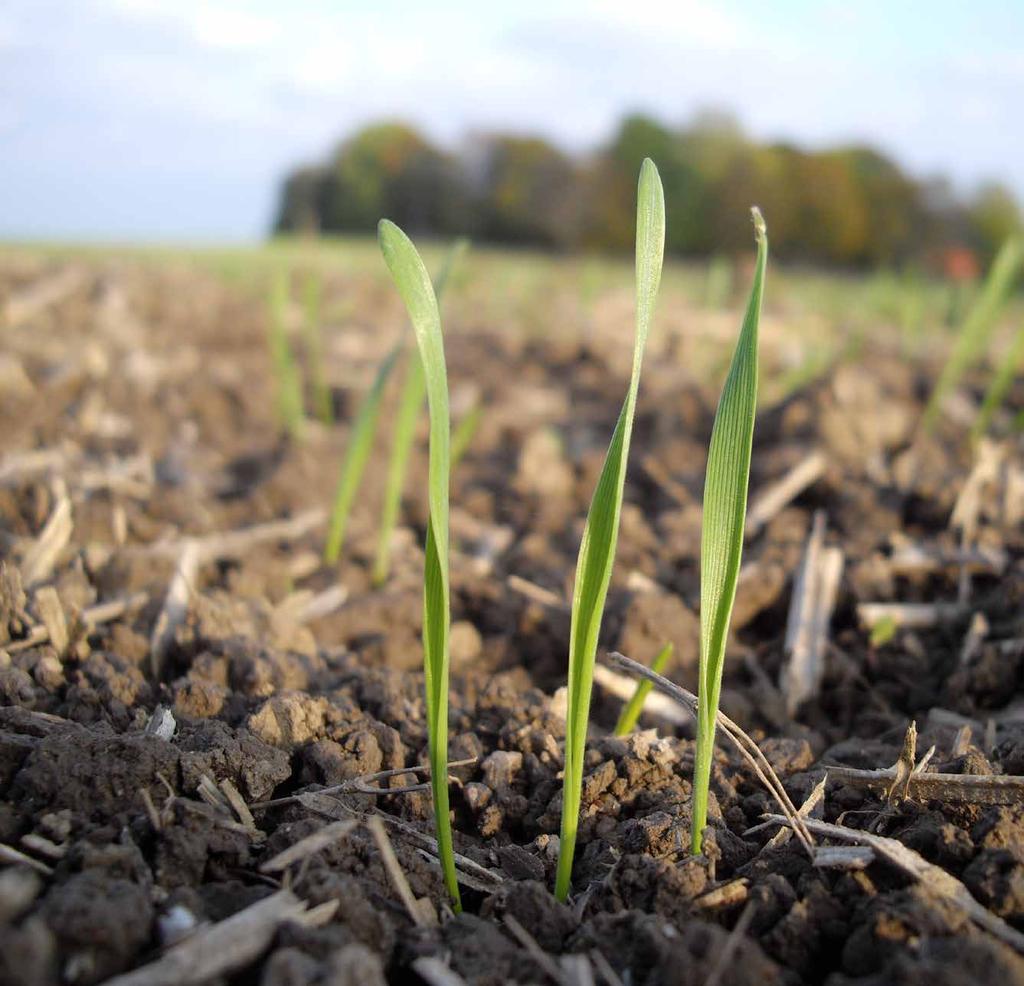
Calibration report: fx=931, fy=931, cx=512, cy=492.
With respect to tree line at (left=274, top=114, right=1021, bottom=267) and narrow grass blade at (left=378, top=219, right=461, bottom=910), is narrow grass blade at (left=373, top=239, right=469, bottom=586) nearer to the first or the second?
narrow grass blade at (left=378, top=219, right=461, bottom=910)

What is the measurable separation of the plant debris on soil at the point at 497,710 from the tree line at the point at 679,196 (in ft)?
70.4

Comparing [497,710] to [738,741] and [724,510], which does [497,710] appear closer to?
[738,741]

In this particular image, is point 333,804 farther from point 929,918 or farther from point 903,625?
point 903,625

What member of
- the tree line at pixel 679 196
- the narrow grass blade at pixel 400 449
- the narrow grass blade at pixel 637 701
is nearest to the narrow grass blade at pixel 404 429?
the narrow grass blade at pixel 400 449

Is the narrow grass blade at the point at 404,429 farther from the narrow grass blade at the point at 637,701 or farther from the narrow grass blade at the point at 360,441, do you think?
the narrow grass blade at the point at 637,701

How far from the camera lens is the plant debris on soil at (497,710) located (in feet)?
2.51

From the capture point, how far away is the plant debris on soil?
30.1 inches

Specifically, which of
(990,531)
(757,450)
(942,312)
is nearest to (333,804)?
(990,531)

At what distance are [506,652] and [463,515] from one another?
659mm

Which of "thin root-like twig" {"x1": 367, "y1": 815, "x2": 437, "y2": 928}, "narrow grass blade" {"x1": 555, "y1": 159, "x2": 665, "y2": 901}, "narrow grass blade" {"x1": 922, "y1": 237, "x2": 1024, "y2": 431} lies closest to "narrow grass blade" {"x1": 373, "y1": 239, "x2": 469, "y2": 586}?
"narrow grass blade" {"x1": 555, "y1": 159, "x2": 665, "y2": 901}

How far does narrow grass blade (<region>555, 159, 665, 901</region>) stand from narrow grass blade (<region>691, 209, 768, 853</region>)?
79 mm

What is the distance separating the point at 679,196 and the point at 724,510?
24819 mm

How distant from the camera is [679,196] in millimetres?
24062

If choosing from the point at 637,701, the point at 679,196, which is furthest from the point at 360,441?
the point at 679,196
